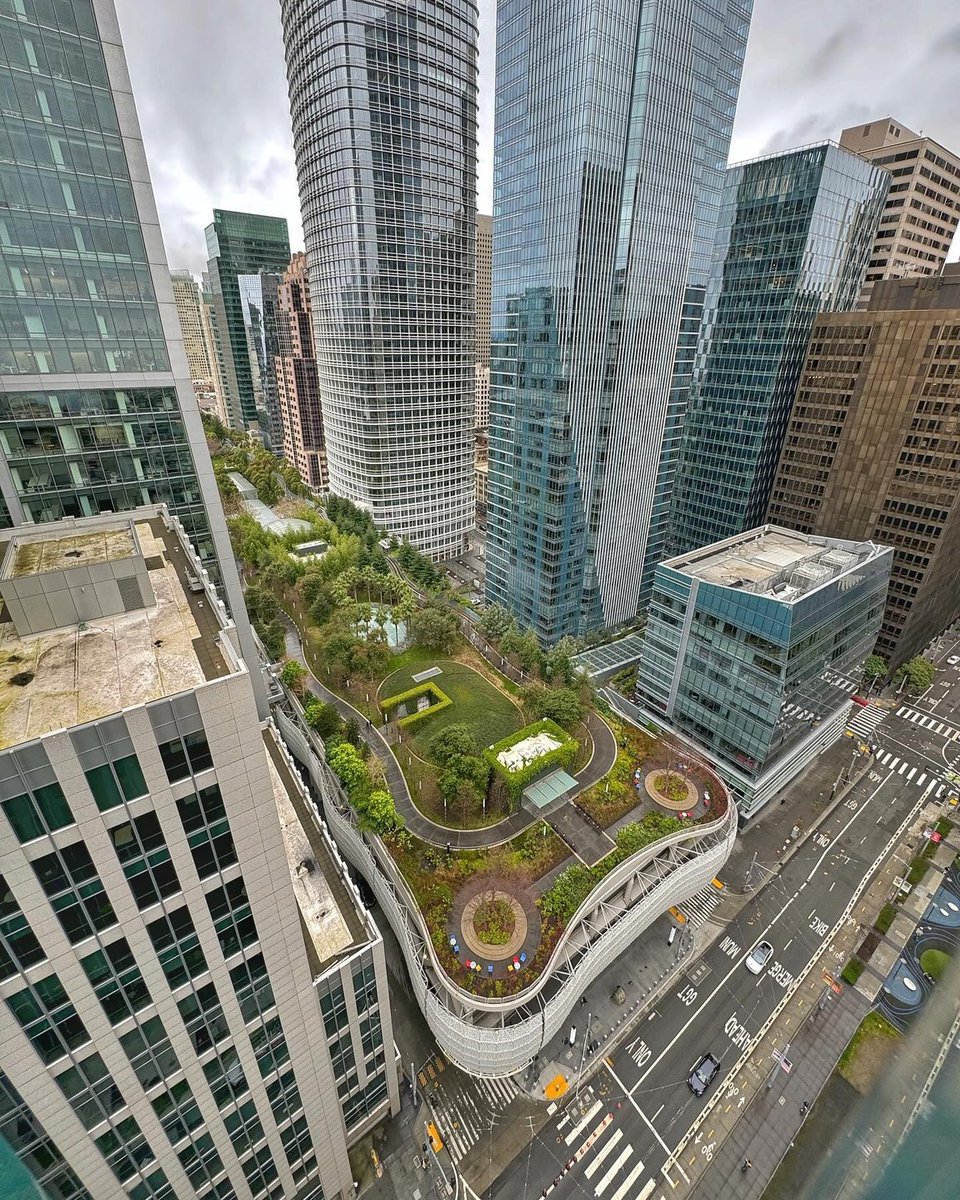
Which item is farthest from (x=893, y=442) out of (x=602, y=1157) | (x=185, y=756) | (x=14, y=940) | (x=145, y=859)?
(x=14, y=940)

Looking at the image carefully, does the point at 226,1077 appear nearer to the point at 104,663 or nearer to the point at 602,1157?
the point at 104,663

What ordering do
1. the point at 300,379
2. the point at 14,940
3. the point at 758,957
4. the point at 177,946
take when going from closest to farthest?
the point at 14,940 → the point at 177,946 → the point at 758,957 → the point at 300,379

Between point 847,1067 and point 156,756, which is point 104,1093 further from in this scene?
point 847,1067

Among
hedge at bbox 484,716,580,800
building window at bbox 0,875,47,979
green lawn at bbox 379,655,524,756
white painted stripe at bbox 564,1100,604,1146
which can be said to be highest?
building window at bbox 0,875,47,979

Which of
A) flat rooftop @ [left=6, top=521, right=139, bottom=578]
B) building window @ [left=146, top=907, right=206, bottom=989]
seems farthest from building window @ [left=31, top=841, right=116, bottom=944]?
flat rooftop @ [left=6, top=521, right=139, bottom=578]

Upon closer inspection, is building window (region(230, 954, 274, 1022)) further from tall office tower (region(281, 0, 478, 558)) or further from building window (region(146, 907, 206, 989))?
tall office tower (region(281, 0, 478, 558))
